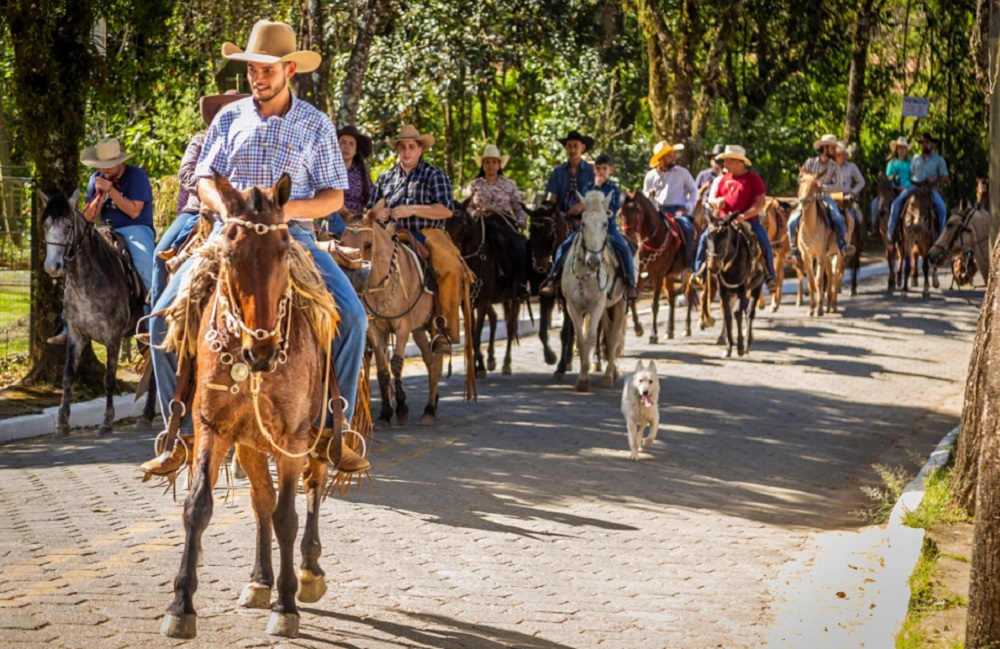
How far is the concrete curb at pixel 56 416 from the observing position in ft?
46.6

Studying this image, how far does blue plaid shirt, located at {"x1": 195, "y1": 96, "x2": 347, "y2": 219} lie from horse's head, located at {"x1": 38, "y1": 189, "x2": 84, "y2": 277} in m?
6.67

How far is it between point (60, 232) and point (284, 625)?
27.1 feet

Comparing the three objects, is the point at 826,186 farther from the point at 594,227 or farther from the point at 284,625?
the point at 284,625

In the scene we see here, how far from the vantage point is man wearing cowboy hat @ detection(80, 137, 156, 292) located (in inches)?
589

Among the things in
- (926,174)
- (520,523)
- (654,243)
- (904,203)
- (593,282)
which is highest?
(926,174)

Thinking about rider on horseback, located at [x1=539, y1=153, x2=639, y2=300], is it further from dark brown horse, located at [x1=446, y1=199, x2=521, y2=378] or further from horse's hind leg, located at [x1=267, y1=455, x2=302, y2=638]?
horse's hind leg, located at [x1=267, y1=455, x2=302, y2=638]

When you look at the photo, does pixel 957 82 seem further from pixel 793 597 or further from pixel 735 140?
pixel 793 597

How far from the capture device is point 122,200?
15.0 meters

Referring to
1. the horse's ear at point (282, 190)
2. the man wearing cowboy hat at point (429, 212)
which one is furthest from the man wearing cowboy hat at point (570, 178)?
the horse's ear at point (282, 190)

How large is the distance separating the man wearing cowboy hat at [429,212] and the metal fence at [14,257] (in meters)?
4.69

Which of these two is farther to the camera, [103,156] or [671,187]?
[671,187]

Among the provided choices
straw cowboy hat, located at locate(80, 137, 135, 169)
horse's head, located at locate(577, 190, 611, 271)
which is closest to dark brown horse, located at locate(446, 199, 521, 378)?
horse's head, located at locate(577, 190, 611, 271)

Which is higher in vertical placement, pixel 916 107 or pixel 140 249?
pixel 916 107

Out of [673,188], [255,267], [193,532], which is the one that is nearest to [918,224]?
[673,188]
